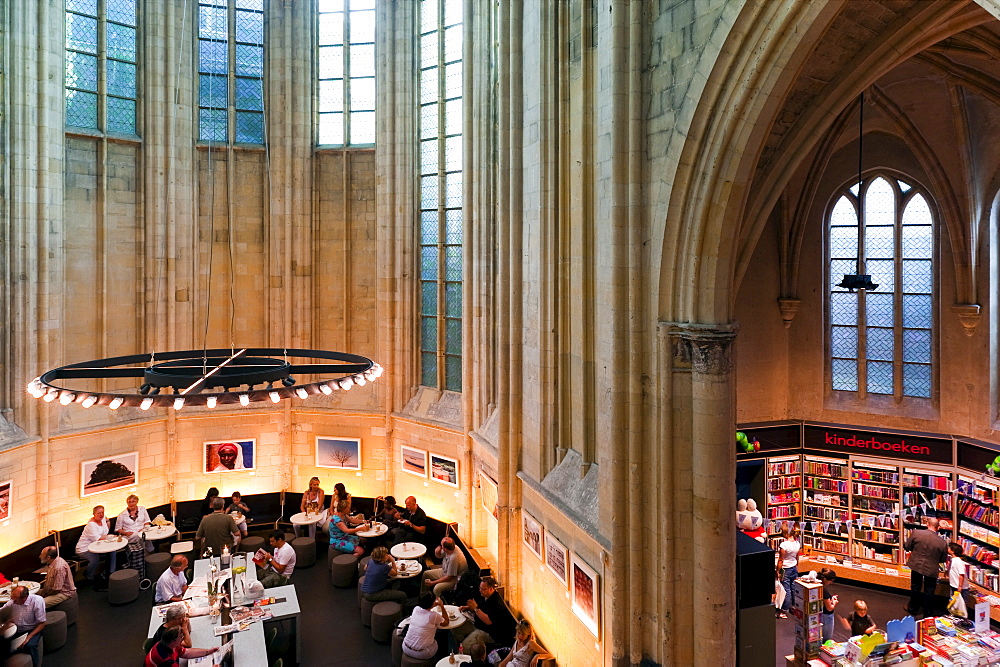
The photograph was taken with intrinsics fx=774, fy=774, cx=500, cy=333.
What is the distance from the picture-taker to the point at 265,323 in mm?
15227

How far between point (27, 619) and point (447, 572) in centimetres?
513

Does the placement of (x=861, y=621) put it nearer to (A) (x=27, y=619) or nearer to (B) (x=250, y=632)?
(B) (x=250, y=632)

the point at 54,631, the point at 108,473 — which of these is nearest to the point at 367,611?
the point at 54,631

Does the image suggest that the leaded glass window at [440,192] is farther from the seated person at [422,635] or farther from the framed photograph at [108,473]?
the seated person at [422,635]

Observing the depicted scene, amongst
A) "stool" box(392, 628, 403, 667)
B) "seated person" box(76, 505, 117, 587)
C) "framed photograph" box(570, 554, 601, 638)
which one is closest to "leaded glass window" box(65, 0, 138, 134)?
"seated person" box(76, 505, 117, 587)

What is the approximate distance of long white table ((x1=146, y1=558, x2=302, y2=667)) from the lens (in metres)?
7.99

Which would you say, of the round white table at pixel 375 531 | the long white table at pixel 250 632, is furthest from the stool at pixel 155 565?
the round white table at pixel 375 531

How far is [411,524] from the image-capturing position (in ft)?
44.0

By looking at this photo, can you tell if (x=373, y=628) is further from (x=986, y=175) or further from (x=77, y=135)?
(x=986, y=175)

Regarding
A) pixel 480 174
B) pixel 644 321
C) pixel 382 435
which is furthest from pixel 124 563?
pixel 644 321

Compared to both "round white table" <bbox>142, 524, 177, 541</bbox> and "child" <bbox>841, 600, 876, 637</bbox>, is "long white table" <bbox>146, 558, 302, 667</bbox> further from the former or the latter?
"child" <bbox>841, 600, 876, 637</bbox>

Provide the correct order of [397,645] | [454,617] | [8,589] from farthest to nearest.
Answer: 1. [8,589]
2. [454,617]
3. [397,645]

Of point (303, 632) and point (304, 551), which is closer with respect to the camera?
point (303, 632)

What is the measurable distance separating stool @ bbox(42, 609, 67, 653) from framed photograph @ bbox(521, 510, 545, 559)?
608 centimetres
